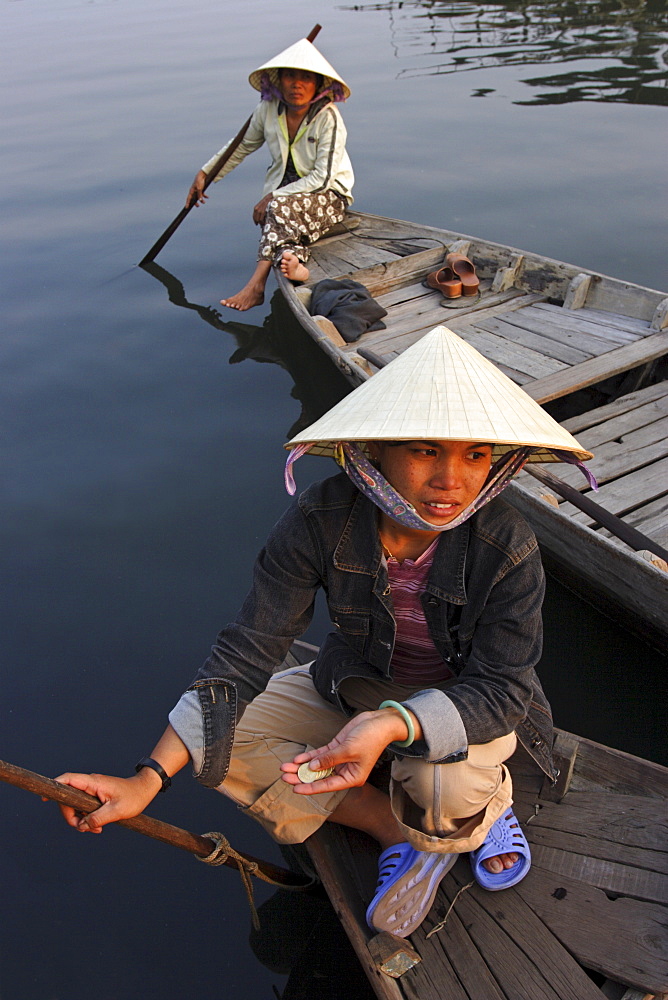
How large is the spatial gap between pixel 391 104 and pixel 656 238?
5215 mm

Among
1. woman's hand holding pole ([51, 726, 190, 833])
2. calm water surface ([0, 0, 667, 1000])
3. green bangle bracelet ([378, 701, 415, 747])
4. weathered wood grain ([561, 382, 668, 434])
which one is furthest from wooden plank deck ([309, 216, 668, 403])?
woman's hand holding pole ([51, 726, 190, 833])

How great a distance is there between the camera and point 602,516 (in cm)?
281

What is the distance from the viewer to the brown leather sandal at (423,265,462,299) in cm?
492

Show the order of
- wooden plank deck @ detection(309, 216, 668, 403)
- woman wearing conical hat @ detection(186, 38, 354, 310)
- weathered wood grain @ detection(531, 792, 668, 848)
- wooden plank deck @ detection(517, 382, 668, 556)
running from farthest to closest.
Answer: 1. woman wearing conical hat @ detection(186, 38, 354, 310)
2. wooden plank deck @ detection(309, 216, 668, 403)
3. wooden plank deck @ detection(517, 382, 668, 556)
4. weathered wood grain @ detection(531, 792, 668, 848)

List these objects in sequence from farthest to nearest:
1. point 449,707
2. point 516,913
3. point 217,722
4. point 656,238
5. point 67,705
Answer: point 656,238, point 67,705, point 516,913, point 217,722, point 449,707

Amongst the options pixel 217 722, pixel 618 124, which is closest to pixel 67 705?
pixel 217 722

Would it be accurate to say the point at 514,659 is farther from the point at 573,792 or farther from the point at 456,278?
the point at 456,278

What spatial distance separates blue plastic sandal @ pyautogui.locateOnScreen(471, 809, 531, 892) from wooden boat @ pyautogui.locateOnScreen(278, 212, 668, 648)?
1.04 meters

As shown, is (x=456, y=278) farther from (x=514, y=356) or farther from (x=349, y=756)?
(x=349, y=756)

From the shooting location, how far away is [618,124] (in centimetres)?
876

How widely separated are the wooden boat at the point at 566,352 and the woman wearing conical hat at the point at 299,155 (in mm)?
217

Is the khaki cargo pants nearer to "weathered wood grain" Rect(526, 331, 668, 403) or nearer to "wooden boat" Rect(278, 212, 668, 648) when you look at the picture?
"wooden boat" Rect(278, 212, 668, 648)

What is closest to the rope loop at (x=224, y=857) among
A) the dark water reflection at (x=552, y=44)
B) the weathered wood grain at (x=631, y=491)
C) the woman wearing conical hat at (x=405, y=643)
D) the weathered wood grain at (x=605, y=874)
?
the woman wearing conical hat at (x=405, y=643)

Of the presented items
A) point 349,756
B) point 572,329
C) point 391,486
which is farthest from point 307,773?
point 572,329
